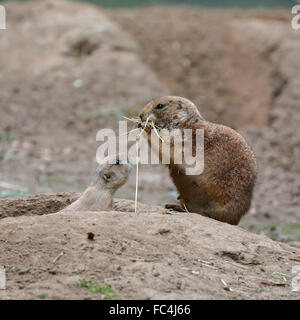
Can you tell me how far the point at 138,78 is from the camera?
13672 millimetres

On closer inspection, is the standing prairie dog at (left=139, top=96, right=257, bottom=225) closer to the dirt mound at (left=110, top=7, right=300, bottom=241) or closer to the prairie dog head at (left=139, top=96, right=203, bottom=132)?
the prairie dog head at (left=139, top=96, right=203, bottom=132)

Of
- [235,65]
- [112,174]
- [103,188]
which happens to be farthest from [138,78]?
[103,188]

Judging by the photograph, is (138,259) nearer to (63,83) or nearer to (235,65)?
(63,83)

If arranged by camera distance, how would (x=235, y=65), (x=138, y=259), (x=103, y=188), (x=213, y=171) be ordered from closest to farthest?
(x=138, y=259)
(x=213, y=171)
(x=103, y=188)
(x=235, y=65)

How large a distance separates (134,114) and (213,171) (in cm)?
659

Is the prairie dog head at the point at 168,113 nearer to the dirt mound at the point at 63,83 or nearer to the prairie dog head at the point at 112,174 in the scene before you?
the prairie dog head at the point at 112,174

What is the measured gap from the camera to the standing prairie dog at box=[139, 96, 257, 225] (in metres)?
5.75

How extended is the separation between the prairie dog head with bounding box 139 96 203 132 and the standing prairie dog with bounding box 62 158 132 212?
646mm

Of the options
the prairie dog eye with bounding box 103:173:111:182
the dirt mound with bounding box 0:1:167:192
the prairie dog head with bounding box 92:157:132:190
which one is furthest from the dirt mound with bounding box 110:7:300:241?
the prairie dog eye with bounding box 103:173:111:182

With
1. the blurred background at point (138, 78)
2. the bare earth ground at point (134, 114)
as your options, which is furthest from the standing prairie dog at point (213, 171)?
the blurred background at point (138, 78)
